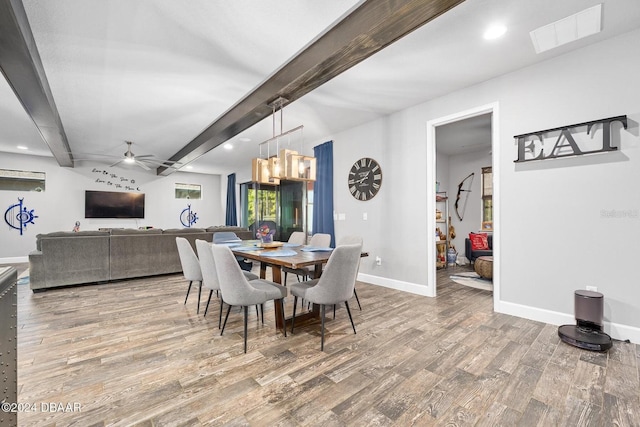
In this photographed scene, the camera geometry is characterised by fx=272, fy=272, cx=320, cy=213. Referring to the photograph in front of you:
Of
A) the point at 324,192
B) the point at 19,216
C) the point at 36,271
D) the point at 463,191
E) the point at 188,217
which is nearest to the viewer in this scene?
the point at 36,271

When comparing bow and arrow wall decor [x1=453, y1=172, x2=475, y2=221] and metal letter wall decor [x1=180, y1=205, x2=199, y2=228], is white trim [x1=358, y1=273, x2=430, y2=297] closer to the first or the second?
bow and arrow wall decor [x1=453, y1=172, x2=475, y2=221]

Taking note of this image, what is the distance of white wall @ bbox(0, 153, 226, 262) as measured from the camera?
6711mm

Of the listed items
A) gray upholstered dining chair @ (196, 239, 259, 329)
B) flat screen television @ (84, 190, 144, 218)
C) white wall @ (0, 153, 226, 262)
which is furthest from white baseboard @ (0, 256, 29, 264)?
gray upholstered dining chair @ (196, 239, 259, 329)

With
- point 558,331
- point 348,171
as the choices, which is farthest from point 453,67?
point 558,331

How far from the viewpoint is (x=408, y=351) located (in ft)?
7.45

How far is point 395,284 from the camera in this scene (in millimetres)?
4242

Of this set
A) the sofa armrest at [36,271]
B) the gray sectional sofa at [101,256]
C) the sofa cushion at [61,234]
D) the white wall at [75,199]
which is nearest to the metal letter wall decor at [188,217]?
the white wall at [75,199]

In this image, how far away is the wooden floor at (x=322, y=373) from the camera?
1552mm

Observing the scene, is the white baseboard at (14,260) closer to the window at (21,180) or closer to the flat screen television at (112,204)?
the flat screen television at (112,204)

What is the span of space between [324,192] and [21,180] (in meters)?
7.70

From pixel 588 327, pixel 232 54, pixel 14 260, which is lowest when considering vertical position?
pixel 14 260

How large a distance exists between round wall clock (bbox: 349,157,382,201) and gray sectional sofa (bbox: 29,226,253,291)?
311cm

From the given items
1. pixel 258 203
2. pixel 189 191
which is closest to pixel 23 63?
pixel 258 203

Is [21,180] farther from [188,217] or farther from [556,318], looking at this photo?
[556,318]
